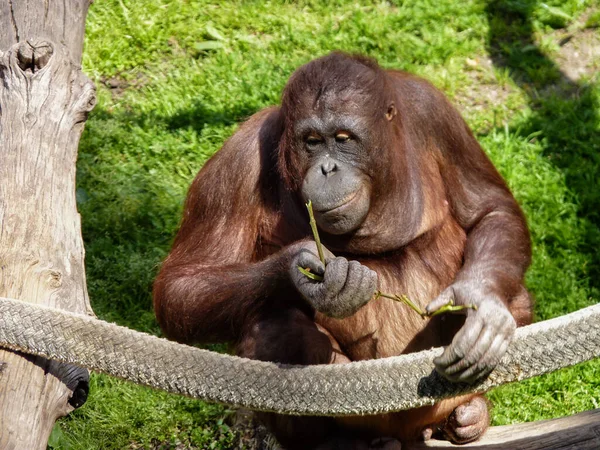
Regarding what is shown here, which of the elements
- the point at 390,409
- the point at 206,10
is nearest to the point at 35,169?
the point at 390,409

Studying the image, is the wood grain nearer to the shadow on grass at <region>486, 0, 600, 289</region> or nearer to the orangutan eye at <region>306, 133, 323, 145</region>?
the orangutan eye at <region>306, 133, 323, 145</region>

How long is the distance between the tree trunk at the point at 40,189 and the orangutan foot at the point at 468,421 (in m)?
1.65

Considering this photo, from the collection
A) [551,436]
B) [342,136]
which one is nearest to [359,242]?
[342,136]

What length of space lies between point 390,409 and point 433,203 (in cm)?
128

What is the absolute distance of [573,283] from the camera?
5.24 meters

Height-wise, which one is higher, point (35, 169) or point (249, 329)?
point (35, 169)

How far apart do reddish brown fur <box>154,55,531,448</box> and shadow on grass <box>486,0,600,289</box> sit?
158cm

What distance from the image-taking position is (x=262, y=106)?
6.14 metres

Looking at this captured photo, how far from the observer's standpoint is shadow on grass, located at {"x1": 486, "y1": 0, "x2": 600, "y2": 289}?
559cm

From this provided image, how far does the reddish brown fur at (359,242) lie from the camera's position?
12.3 feet

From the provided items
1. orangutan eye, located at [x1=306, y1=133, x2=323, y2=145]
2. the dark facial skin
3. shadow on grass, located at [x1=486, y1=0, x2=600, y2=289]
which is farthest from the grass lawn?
orangutan eye, located at [x1=306, y1=133, x2=323, y2=145]

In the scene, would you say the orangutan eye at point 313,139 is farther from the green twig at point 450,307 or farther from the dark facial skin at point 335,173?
the green twig at point 450,307

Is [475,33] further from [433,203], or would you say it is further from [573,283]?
[433,203]

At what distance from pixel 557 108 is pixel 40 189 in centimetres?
387
